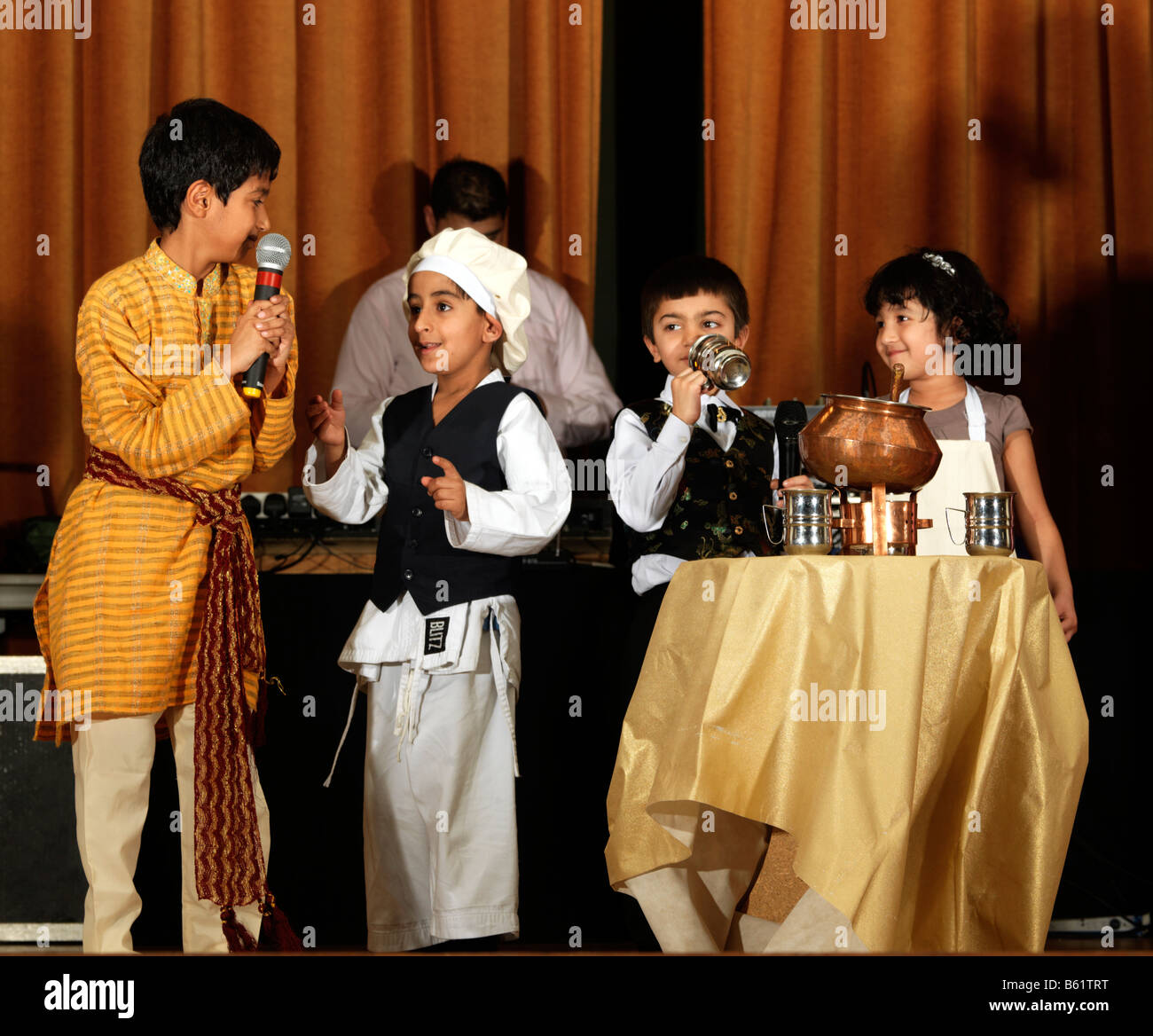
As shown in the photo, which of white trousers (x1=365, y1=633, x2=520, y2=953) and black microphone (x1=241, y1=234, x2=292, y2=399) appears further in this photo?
white trousers (x1=365, y1=633, x2=520, y2=953)

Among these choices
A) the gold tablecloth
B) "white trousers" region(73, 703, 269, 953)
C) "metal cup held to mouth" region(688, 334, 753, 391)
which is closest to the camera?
the gold tablecloth

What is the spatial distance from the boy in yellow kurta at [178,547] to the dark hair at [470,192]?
0.94m

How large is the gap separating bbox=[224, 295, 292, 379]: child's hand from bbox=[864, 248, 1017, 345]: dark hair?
111 centimetres

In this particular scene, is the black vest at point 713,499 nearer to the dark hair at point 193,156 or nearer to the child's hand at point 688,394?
the child's hand at point 688,394

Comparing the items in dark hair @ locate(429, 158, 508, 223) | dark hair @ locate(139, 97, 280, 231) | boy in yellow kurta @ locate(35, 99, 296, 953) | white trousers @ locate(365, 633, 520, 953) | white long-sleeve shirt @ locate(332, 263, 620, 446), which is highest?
dark hair @ locate(429, 158, 508, 223)

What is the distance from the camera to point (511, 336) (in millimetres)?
2092

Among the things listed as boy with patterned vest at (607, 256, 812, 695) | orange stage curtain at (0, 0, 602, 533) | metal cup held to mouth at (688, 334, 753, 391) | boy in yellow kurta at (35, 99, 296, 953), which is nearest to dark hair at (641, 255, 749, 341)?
boy with patterned vest at (607, 256, 812, 695)

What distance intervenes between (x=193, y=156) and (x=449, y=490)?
631mm

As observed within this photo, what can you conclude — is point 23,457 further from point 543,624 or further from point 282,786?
point 543,624

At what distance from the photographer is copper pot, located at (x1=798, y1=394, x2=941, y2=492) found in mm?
1771

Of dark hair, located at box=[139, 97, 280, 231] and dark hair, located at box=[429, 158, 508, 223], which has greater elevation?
dark hair, located at box=[429, 158, 508, 223]

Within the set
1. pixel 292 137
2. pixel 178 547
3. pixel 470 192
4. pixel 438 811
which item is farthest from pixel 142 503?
pixel 292 137

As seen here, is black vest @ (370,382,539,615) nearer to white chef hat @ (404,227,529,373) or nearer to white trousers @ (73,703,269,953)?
white chef hat @ (404,227,529,373)

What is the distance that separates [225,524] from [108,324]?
329 mm
